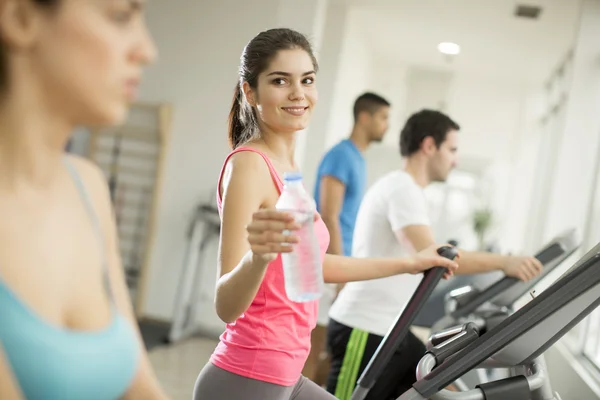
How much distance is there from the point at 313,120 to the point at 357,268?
377 cm

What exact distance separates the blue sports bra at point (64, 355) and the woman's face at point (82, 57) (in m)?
0.12

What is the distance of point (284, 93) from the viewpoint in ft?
4.95

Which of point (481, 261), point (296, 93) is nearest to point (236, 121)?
point (296, 93)

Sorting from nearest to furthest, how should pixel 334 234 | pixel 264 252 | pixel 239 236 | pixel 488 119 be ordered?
1. pixel 264 252
2. pixel 239 236
3. pixel 334 234
4. pixel 488 119

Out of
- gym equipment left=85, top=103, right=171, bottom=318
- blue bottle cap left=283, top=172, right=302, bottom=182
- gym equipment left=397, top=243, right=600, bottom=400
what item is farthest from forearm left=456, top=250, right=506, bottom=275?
gym equipment left=85, top=103, right=171, bottom=318

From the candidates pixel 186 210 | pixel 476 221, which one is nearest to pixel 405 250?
pixel 186 210

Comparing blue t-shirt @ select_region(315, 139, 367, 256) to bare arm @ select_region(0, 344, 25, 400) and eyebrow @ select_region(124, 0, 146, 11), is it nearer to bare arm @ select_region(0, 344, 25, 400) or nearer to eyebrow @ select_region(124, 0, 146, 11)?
eyebrow @ select_region(124, 0, 146, 11)

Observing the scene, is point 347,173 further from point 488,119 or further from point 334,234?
point 488,119

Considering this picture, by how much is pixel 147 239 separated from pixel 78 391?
182 inches

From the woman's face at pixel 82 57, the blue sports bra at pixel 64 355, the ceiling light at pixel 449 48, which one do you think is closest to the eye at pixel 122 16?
the woman's face at pixel 82 57

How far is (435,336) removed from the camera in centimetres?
159

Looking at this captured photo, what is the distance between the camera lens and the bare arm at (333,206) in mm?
3203

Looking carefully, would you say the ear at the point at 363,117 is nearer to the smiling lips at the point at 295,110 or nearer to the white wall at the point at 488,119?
the smiling lips at the point at 295,110

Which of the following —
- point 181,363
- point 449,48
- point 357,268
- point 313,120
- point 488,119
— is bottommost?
point 181,363
